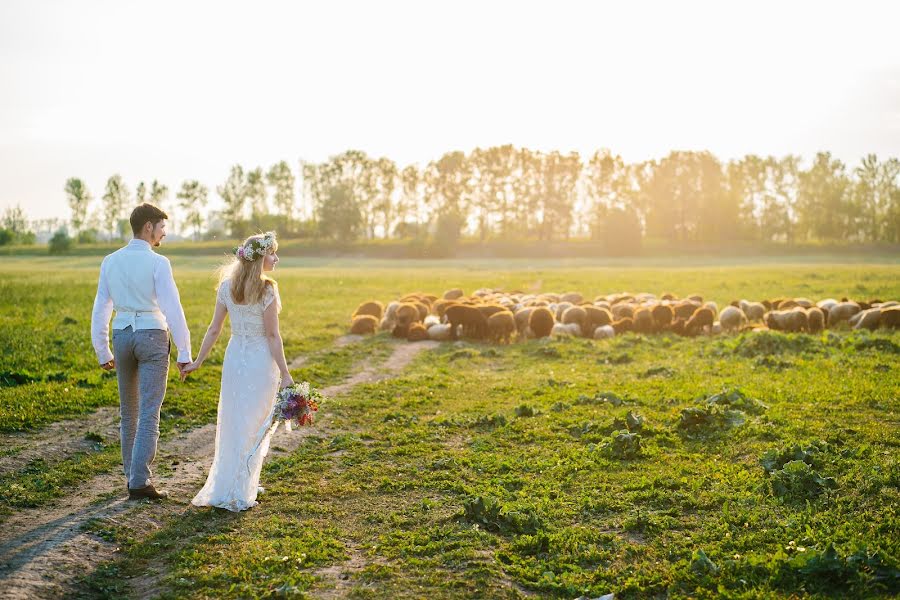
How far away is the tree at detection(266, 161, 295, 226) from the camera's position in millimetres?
114312

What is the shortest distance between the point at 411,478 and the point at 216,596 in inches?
133

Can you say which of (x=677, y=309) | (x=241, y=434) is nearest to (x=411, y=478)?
(x=241, y=434)

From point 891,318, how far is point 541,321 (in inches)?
384

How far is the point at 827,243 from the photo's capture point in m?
93.0

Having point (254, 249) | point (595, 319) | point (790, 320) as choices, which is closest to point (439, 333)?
point (595, 319)

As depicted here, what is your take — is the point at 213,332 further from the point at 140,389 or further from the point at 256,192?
the point at 256,192

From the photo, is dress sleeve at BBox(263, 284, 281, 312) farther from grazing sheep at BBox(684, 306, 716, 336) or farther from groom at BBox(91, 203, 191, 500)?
grazing sheep at BBox(684, 306, 716, 336)

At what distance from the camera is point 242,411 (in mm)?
7938

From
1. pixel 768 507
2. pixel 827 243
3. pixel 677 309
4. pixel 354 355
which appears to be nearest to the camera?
pixel 768 507

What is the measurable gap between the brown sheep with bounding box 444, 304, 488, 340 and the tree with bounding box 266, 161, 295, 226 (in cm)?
9770

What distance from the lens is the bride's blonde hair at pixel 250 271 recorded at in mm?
7828

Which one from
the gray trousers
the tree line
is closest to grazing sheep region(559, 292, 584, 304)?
the gray trousers

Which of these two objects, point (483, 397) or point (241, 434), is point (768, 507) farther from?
point (483, 397)

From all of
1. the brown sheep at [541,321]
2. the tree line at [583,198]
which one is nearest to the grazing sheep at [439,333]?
the brown sheep at [541,321]
